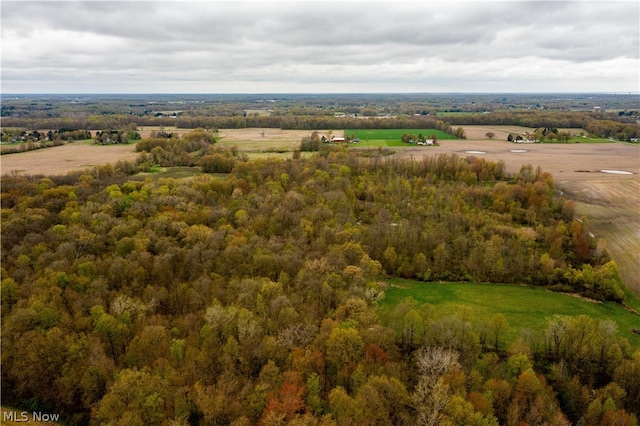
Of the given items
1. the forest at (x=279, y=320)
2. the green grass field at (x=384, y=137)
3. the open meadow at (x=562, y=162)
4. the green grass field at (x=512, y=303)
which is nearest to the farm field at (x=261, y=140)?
the open meadow at (x=562, y=162)

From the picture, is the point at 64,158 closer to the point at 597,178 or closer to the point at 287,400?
the point at 287,400

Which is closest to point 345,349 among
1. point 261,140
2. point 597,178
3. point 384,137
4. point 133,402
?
point 133,402

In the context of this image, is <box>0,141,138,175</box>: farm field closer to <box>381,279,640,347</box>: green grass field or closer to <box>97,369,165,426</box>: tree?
<box>97,369,165,426</box>: tree

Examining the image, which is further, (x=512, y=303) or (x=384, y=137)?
(x=384, y=137)

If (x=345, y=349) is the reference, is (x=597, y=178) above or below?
above

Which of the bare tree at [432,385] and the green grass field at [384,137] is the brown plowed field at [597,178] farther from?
the bare tree at [432,385]
